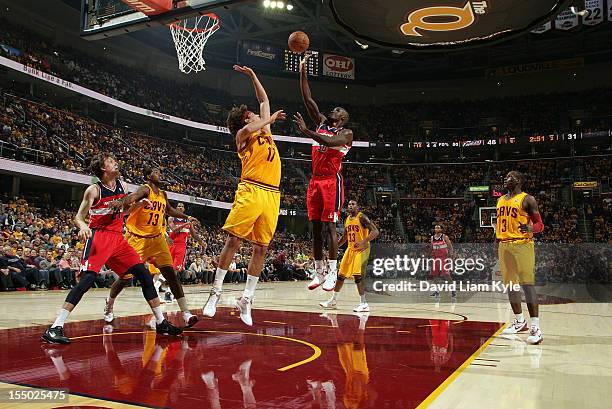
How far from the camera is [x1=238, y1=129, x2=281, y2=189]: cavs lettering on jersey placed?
5.25 m

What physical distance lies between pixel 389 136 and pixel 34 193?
23.4m

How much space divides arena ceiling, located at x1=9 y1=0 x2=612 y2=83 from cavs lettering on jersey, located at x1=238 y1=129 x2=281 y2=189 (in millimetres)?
22575

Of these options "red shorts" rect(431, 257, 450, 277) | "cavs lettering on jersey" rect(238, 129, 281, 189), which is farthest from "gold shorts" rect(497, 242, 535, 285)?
"red shorts" rect(431, 257, 450, 277)

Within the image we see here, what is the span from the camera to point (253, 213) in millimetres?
5137

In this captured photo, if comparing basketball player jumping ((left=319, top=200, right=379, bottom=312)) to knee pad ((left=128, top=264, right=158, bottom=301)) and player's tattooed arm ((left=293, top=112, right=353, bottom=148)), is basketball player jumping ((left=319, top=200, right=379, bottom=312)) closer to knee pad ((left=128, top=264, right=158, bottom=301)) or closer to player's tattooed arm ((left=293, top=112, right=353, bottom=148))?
player's tattooed arm ((left=293, top=112, right=353, bottom=148))

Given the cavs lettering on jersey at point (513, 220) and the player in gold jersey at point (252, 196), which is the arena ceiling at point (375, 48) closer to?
the cavs lettering on jersey at point (513, 220)

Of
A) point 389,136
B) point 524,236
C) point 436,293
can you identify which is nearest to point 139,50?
point 389,136

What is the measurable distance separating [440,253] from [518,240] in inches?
300

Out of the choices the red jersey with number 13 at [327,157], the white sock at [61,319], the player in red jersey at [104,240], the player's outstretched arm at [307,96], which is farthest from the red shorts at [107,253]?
the player's outstretched arm at [307,96]

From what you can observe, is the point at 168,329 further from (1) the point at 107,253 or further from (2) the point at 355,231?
(2) the point at 355,231

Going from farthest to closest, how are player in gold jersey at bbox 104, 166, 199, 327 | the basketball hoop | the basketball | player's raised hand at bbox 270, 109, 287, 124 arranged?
the basketball hoop, player in gold jersey at bbox 104, 166, 199, 327, the basketball, player's raised hand at bbox 270, 109, 287, 124

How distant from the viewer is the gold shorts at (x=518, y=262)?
6.27 metres

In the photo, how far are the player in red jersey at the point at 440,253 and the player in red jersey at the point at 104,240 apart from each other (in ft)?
31.0

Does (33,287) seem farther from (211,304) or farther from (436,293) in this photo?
(436,293)
